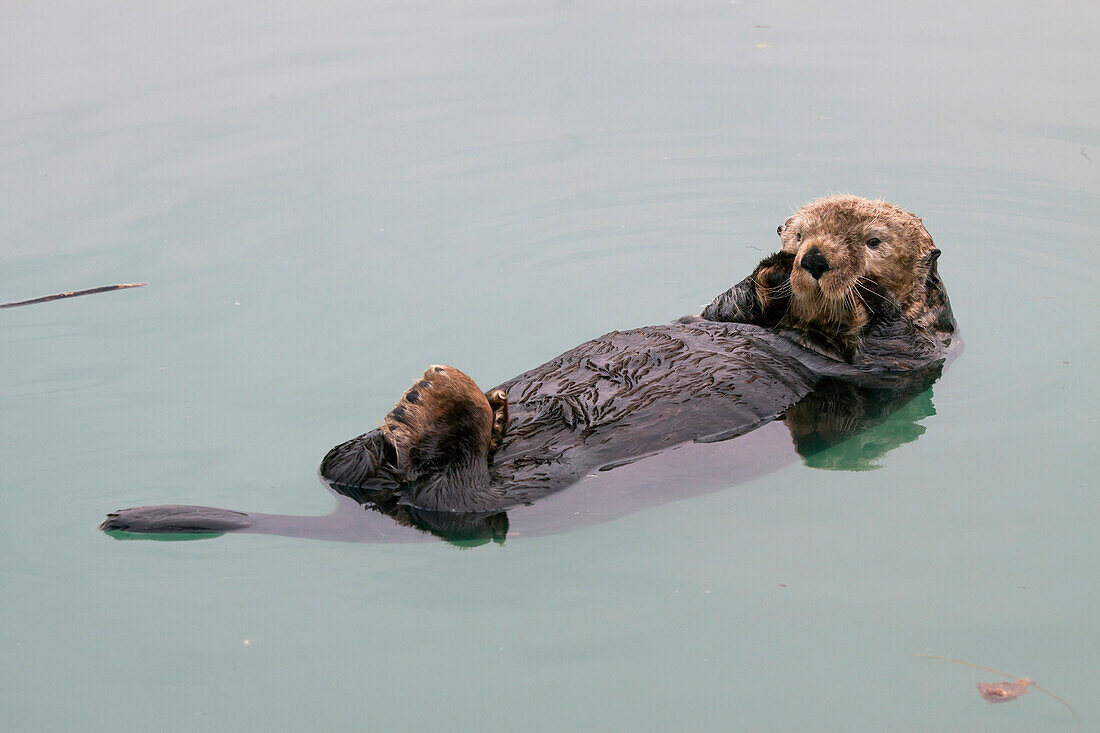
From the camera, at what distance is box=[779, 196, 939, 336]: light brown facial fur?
4.09 meters

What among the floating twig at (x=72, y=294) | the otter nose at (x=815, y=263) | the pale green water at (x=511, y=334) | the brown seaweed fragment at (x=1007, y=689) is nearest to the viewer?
the brown seaweed fragment at (x=1007, y=689)

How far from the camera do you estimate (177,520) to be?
3.32m

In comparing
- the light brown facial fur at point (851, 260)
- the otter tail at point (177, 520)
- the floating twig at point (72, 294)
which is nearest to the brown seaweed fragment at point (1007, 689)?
the light brown facial fur at point (851, 260)

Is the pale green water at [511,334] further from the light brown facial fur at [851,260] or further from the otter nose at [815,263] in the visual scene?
the otter nose at [815,263]

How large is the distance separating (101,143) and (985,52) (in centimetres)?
587

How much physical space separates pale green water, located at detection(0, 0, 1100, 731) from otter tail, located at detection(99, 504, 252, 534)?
25cm

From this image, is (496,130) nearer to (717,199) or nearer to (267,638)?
(717,199)

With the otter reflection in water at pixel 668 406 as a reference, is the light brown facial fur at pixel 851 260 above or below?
above

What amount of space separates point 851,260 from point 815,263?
0.66ft

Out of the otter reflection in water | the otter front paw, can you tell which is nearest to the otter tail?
the otter reflection in water

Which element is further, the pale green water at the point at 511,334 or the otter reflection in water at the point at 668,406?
the otter reflection in water at the point at 668,406

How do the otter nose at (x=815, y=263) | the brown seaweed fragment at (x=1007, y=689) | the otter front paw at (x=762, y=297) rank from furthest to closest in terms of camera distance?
the otter front paw at (x=762, y=297) < the otter nose at (x=815, y=263) < the brown seaweed fragment at (x=1007, y=689)

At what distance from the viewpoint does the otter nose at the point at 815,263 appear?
158 inches

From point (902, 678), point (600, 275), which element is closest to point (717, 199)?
point (600, 275)
